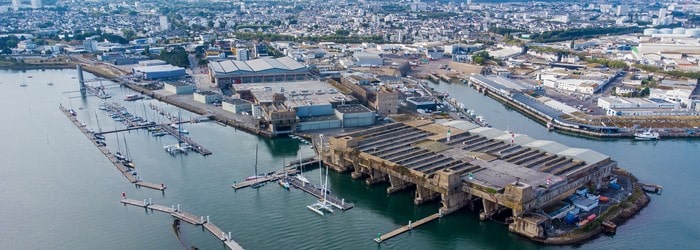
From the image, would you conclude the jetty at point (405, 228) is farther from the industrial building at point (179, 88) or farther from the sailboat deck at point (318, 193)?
the industrial building at point (179, 88)

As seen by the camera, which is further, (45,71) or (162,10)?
(162,10)

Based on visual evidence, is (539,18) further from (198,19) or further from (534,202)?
(534,202)

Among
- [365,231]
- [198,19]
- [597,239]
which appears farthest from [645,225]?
[198,19]

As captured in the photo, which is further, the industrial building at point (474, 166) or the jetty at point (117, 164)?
the jetty at point (117, 164)

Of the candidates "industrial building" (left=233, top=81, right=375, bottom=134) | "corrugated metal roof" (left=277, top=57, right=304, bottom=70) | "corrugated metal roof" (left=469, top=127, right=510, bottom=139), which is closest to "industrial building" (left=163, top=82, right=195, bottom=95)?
"industrial building" (left=233, top=81, right=375, bottom=134)

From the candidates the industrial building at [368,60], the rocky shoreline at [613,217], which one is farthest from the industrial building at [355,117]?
the industrial building at [368,60]

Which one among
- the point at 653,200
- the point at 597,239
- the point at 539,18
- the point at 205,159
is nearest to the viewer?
the point at 597,239
